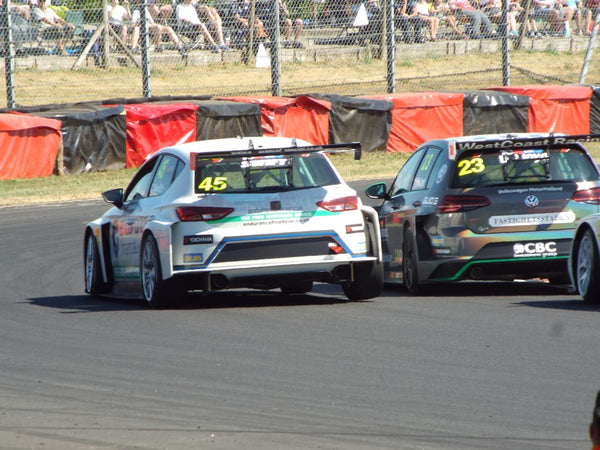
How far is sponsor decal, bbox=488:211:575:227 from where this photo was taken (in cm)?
1070

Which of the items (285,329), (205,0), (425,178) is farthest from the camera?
(205,0)

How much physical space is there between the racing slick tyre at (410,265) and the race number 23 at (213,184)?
1.89 m

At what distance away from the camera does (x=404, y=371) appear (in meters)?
7.26

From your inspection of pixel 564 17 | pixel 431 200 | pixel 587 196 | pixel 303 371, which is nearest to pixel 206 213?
pixel 431 200

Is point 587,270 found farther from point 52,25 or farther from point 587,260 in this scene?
point 52,25

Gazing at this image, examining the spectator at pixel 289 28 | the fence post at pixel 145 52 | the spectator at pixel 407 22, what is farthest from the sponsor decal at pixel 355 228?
the spectator at pixel 407 22

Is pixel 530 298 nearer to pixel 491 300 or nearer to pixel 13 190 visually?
pixel 491 300

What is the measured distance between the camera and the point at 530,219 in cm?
1071

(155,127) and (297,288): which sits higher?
(155,127)

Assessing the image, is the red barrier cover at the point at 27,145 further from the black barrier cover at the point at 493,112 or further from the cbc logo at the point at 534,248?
the cbc logo at the point at 534,248

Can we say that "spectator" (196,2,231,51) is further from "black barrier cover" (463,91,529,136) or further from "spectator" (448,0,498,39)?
"spectator" (448,0,498,39)

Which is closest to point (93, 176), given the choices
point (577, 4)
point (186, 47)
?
point (186, 47)

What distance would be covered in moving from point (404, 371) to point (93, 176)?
15905mm

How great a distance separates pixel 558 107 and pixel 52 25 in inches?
408
